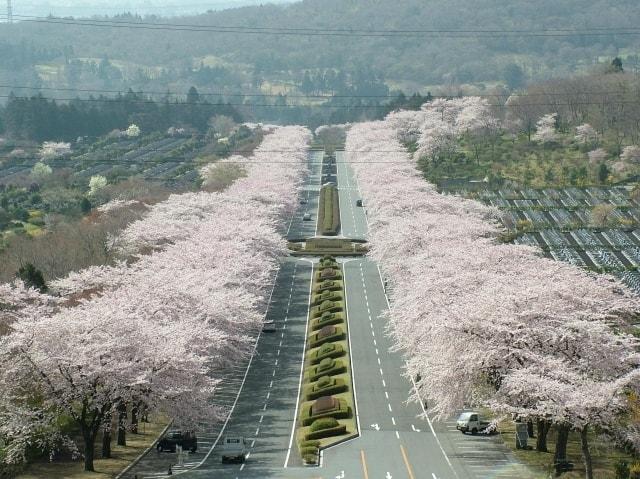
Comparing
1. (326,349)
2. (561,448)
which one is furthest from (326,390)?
(561,448)

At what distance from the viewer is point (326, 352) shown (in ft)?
236

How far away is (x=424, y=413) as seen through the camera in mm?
55281

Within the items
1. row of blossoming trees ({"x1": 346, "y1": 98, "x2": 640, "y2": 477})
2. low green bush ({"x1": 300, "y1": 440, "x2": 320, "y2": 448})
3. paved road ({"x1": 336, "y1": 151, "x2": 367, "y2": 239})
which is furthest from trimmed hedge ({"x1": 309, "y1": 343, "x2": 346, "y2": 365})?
paved road ({"x1": 336, "y1": 151, "x2": 367, "y2": 239})

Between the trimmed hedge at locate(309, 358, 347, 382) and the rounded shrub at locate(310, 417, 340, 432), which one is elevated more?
the rounded shrub at locate(310, 417, 340, 432)

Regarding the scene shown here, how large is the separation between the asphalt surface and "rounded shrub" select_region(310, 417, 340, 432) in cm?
147

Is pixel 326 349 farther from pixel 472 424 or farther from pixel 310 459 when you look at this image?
pixel 310 459

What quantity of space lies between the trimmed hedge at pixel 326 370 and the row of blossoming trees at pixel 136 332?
14.8 ft

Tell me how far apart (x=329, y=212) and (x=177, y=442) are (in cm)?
8874

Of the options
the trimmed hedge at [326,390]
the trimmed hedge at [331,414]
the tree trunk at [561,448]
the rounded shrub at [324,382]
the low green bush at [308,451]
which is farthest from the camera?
the rounded shrub at [324,382]

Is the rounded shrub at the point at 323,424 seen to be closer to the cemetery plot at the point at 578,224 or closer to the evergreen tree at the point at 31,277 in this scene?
the evergreen tree at the point at 31,277

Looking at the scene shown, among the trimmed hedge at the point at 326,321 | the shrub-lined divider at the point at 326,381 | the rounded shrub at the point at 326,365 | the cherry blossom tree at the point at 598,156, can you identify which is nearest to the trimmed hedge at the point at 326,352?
the shrub-lined divider at the point at 326,381

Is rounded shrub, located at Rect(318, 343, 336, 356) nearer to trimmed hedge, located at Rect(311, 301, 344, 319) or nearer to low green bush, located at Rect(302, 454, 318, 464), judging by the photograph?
trimmed hedge, located at Rect(311, 301, 344, 319)

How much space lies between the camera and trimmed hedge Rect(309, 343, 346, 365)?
233ft

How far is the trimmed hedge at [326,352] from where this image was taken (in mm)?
71125
